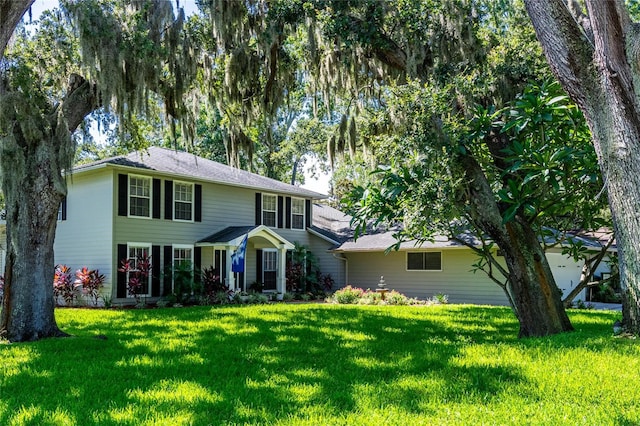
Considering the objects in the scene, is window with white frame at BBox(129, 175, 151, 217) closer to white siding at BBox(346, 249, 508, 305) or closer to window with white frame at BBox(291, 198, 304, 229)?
window with white frame at BBox(291, 198, 304, 229)

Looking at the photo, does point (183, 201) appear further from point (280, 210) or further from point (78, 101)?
point (78, 101)

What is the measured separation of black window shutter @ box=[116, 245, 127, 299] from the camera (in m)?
15.6

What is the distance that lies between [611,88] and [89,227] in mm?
14936

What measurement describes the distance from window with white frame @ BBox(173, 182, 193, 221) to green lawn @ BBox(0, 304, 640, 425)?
29.2ft

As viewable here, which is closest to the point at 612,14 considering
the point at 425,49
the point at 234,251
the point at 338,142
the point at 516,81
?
the point at 516,81

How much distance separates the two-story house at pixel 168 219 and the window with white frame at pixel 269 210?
40 millimetres

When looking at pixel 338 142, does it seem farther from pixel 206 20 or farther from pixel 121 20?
pixel 121 20

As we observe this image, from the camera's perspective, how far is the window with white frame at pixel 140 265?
1569cm

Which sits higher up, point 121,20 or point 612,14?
point 121,20

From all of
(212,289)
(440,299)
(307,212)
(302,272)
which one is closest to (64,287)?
(212,289)

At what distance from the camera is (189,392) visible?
489cm

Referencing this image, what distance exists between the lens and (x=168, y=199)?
17.0 metres

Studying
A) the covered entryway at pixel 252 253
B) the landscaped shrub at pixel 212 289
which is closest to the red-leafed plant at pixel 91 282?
the landscaped shrub at pixel 212 289

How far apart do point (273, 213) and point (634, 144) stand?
1629 cm
